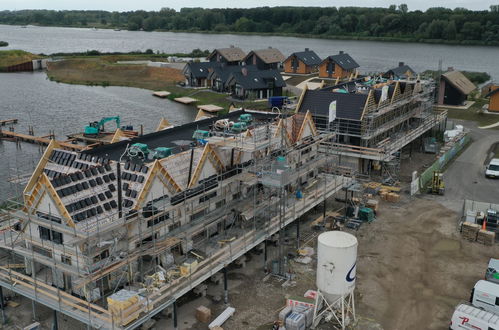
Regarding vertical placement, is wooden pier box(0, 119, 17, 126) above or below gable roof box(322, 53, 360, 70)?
below

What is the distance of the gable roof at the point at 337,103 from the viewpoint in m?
58.1

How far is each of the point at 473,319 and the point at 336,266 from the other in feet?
27.8

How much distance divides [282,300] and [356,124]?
98.2ft

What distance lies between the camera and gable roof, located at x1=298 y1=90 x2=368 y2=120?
58094 mm

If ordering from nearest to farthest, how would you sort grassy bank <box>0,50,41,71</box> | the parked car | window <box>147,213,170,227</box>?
window <box>147,213,170,227</box> → the parked car → grassy bank <box>0,50,41,71</box>

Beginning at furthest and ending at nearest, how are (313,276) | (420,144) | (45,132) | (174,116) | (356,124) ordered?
(174,116)
(45,132)
(420,144)
(356,124)
(313,276)

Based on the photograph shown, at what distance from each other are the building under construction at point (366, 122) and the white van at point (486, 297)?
23.3 metres

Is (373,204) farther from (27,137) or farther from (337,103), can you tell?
(27,137)

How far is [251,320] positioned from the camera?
101 ft

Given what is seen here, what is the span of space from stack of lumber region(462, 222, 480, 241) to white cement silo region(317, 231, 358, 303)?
682 inches

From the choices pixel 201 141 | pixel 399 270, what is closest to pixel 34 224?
pixel 201 141

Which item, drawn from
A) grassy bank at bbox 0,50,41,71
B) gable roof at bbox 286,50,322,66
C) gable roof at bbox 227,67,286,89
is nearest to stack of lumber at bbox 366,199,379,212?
gable roof at bbox 227,67,286,89

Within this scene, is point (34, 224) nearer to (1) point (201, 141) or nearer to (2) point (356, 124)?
(1) point (201, 141)

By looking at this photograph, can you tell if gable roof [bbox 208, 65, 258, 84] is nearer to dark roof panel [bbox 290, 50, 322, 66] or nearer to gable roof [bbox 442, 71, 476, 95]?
dark roof panel [bbox 290, 50, 322, 66]
